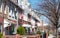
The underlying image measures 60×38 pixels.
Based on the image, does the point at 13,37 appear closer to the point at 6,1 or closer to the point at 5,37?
the point at 5,37

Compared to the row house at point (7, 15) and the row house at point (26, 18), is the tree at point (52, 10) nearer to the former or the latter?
the row house at point (7, 15)

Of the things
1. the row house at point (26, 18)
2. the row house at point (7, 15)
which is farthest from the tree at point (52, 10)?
the row house at point (26, 18)

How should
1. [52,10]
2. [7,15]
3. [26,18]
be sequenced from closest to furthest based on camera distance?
[52,10] → [7,15] → [26,18]

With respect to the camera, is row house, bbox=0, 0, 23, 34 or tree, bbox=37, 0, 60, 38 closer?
tree, bbox=37, 0, 60, 38

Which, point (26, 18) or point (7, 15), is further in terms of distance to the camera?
point (26, 18)

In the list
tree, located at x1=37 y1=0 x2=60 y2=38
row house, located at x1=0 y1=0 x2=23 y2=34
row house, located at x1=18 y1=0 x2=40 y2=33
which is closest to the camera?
tree, located at x1=37 y1=0 x2=60 y2=38

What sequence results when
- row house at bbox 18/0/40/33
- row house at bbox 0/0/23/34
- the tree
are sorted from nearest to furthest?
the tree → row house at bbox 0/0/23/34 → row house at bbox 18/0/40/33

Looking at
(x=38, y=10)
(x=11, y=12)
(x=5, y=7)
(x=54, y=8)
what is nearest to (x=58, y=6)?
(x=54, y=8)

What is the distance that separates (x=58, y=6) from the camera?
77.6ft

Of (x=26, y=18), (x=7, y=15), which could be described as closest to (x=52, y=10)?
(x=7, y=15)

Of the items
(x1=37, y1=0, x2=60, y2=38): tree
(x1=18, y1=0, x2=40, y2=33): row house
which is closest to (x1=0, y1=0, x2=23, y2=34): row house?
(x1=18, y1=0, x2=40, y2=33): row house

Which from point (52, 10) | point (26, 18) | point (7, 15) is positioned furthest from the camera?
point (26, 18)

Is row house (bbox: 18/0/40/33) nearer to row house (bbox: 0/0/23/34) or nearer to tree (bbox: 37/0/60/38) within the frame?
row house (bbox: 0/0/23/34)

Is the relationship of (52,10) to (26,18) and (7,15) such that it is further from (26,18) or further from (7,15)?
(26,18)
